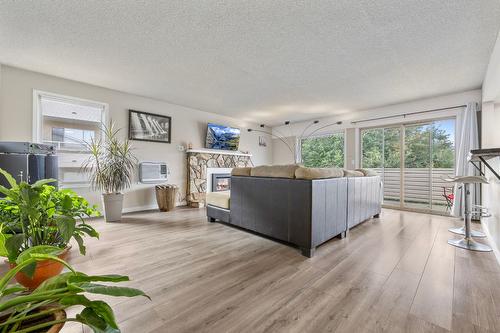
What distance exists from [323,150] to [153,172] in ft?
14.6

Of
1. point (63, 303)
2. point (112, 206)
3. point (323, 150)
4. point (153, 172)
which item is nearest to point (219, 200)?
point (112, 206)

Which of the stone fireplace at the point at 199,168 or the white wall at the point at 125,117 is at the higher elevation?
the white wall at the point at 125,117

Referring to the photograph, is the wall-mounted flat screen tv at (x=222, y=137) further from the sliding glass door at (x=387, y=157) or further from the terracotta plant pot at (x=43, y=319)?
the terracotta plant pot at (x=43, y=319)

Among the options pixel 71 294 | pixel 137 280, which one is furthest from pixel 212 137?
pixel 71 294

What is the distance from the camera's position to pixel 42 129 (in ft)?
11.1

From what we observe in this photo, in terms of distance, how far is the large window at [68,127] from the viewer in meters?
3.38

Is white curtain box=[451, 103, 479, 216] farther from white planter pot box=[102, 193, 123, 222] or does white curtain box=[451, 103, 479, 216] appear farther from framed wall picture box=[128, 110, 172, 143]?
white planter pot box=[102, 193, 123, 222]

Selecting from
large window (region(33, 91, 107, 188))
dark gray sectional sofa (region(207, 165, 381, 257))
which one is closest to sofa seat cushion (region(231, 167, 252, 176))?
dark gray sectional sofa (region(207, 165, 381, 257))

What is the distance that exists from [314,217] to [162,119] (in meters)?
3.80

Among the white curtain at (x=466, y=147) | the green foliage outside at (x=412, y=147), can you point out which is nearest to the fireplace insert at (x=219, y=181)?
the green foliage outside at (x=412, y=147)

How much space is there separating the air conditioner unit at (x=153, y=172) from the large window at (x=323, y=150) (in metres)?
4.01

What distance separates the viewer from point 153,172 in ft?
14.4

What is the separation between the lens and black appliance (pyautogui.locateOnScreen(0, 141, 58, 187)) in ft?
8.57

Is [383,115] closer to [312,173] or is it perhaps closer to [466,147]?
[466,147]
